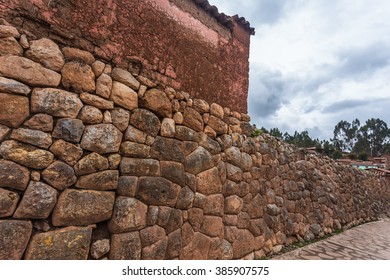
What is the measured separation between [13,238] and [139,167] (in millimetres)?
1033

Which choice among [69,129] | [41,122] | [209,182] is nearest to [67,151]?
[69,129]

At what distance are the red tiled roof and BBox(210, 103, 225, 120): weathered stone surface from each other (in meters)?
1.18

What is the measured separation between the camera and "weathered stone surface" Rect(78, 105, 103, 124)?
196cm

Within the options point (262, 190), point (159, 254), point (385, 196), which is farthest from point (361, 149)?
point (159, 254)

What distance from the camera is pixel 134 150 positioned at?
2.25 m

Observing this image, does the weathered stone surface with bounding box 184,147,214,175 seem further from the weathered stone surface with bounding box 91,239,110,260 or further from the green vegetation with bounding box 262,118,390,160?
the green vegetation with bounding box 262,118,390,160

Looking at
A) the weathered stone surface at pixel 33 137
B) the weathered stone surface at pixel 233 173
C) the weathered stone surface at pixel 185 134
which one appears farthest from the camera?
the weathered stone surface at pixel 233 173

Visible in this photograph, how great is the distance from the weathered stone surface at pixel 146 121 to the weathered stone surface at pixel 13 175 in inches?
37.1

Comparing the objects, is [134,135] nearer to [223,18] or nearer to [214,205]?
[214,205]

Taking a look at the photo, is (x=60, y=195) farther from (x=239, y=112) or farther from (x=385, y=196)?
(x=385, y=196)

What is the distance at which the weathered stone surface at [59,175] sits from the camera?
68.6 inches

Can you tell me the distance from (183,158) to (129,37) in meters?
1.35

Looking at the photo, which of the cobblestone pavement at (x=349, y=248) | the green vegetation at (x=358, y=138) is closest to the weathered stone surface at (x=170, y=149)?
the cobblestone pavement at (x=349, y=248)

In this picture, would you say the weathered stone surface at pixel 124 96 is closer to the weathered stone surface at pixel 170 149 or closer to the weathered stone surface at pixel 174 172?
the weathered stone surface at pixel 170 149
